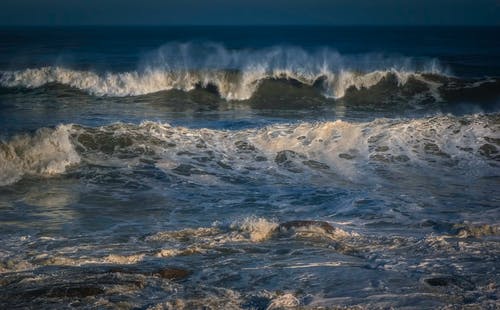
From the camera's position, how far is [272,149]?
1338 centimetres

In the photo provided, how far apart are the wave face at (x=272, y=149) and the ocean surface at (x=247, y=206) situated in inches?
1.7

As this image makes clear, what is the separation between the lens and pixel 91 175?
11.6 meters

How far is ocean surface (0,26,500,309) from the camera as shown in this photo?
6.02 meters

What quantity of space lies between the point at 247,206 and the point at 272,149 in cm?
395

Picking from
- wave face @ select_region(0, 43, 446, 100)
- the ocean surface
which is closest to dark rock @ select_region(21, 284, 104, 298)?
the ocean surface

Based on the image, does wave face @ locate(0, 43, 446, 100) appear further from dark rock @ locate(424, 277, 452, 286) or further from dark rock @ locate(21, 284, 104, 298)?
dark rock @ locate(21, 284, 104, 298)

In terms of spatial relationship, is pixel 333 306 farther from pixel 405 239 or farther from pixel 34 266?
pixel 34 266

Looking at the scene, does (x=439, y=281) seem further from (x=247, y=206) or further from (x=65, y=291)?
(x=247, y=206)

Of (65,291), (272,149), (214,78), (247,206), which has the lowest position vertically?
(247,206)

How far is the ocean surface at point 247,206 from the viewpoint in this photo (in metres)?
6.02

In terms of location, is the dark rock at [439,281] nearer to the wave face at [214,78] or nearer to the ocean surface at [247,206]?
the ocean surface at [247,206]

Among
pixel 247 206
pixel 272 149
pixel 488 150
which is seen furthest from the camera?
pixel 488 150

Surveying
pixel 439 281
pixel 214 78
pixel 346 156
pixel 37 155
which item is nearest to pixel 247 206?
pixel 439 281

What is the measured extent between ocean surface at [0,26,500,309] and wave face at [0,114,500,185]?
0.04 metres
